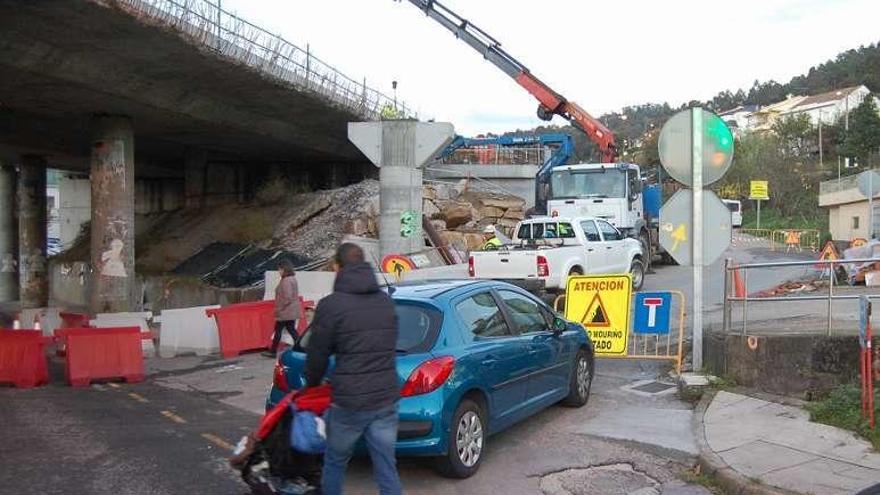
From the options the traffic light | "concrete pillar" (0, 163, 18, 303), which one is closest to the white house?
"concrete pillar" (0, 163, 18, 303)

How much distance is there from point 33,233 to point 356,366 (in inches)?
1235

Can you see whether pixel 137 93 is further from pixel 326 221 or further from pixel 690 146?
pixel 690 146

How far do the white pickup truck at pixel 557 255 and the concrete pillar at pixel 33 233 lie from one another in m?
22.0

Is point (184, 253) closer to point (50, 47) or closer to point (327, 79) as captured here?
point (327, 79)

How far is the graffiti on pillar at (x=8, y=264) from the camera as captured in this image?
33969 mm

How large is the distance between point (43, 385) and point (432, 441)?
25.0ft

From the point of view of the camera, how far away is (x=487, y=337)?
21.3 feet

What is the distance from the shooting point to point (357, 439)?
14.7 feet

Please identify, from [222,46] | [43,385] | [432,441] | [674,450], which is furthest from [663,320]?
[222,46]

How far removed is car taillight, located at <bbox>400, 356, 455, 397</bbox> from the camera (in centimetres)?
561

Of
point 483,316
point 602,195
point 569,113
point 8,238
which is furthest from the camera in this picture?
point 8,238

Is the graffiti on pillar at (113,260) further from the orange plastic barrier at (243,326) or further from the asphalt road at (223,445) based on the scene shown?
the asphalt road at (223,445)

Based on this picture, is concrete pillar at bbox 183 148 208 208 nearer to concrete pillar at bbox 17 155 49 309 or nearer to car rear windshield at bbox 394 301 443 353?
concrete pillar at bbox 17 155 49 309

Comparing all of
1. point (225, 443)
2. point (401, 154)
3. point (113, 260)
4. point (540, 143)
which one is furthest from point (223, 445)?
point (540, 143)
